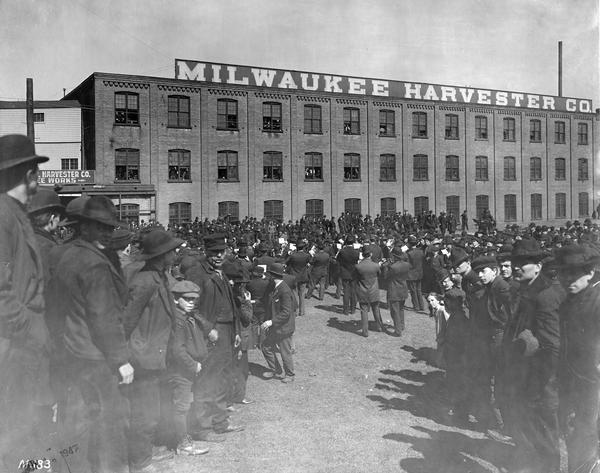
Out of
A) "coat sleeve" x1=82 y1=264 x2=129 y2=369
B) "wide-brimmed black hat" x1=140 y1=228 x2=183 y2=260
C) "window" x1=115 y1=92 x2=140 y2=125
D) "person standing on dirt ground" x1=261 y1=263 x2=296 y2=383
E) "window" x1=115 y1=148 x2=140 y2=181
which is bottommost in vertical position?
"person standing on dirt ground" x1=261 y1=263 x2=296 y2=383

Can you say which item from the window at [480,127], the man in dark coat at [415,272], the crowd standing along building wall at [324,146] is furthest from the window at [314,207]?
the man in dark coat at [415,272]

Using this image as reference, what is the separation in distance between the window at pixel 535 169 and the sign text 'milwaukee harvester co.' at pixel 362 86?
4.74 meters

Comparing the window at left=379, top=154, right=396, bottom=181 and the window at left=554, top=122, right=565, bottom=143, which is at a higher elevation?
the window at left=554, top=122, right=565, bottom=143

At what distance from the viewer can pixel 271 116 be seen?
35281mm

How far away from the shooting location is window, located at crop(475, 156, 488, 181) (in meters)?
41.8

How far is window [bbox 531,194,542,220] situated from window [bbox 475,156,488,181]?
565 centimetres

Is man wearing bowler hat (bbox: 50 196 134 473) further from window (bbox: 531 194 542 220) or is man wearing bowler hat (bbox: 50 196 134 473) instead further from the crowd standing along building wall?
window (bbox: 531 194 542 220)

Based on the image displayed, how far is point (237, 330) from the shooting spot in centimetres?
686

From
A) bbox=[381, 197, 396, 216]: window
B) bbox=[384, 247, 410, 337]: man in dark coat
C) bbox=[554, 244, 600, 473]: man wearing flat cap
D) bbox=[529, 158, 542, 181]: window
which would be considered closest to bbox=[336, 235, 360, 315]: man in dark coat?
bbox=[384, 247, 410, 337]: man in dark coat

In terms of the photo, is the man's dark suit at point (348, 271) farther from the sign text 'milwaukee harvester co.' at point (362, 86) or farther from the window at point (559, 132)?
the window at point (559, 132)

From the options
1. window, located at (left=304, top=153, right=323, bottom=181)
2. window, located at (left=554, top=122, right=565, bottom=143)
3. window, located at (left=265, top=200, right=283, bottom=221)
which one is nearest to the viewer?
window, located at (left=265, top=200, right=283, bottom=221)

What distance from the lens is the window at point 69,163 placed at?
31894mm

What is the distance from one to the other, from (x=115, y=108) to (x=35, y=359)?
30064mm

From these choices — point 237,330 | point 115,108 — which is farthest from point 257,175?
point 237,330
